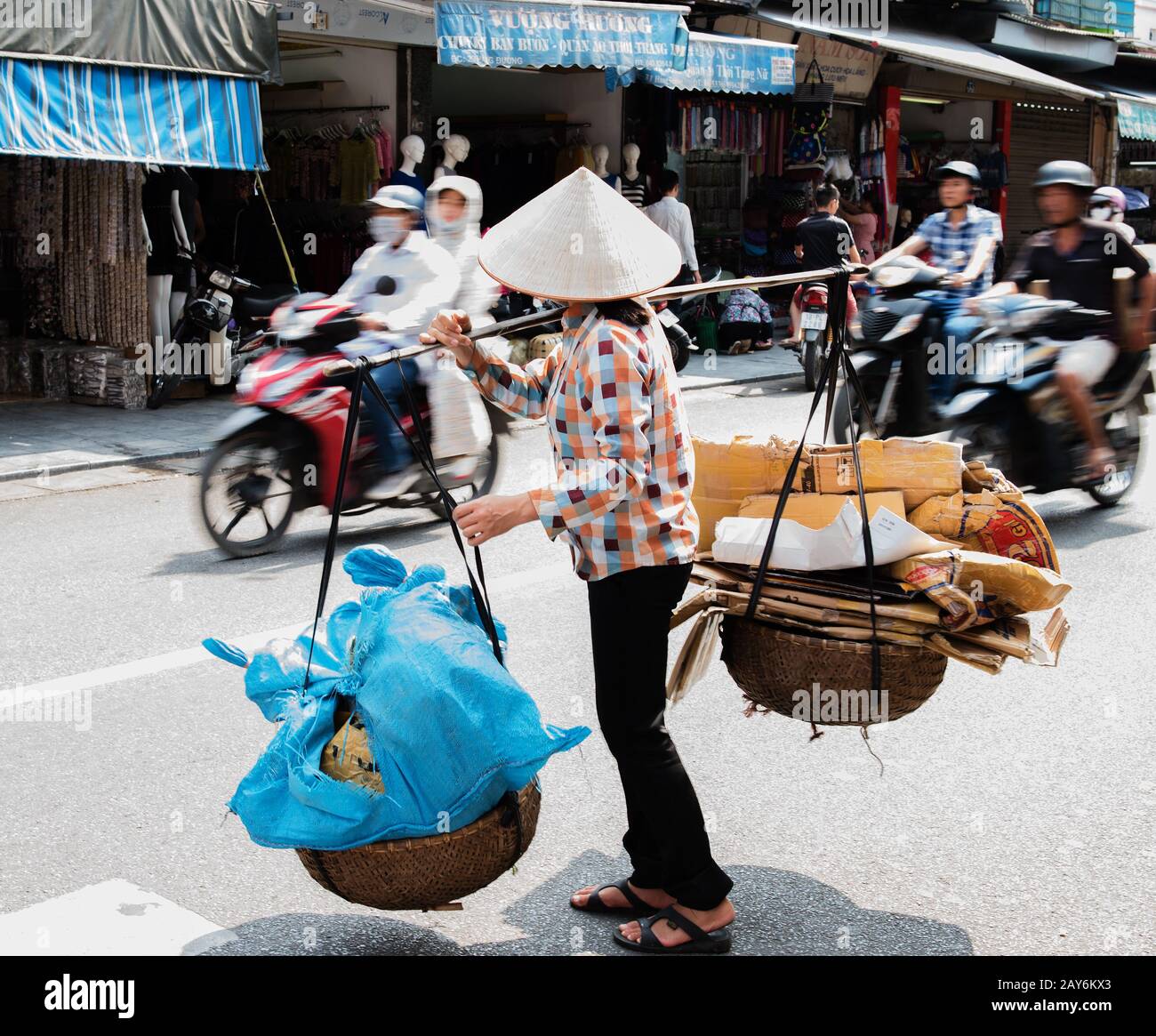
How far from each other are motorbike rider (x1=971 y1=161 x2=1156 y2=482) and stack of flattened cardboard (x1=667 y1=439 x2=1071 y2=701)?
12.7 ft

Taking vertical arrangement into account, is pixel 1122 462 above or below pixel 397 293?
below

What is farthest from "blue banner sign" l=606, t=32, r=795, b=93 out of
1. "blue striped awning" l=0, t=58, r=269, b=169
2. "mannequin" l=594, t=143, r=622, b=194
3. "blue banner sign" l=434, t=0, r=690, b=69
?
"blue striped awning" l=0, t=58, r=269, b=169

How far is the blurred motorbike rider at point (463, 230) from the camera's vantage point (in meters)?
8.53

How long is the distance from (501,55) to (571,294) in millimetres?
10162

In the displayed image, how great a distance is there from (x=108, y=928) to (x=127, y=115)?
807cm

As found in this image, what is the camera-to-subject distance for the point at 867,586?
12.5 ft

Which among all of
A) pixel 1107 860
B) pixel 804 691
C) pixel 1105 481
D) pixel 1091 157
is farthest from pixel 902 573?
pixel 1091 157

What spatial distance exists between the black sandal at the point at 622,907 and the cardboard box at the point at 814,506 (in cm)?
111

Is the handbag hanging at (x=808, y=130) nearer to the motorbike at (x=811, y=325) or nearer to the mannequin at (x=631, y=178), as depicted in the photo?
the mannequin at (x=631, y=178)

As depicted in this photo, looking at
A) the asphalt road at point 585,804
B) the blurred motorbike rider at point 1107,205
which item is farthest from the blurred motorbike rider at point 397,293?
the blurred motorbike rider at point 1107,205

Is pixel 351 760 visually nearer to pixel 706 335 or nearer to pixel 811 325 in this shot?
pixel 811 325

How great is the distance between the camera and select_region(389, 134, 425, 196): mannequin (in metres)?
14.2

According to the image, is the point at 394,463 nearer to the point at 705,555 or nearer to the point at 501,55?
the point at 705,555

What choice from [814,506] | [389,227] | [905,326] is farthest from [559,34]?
[814,506]
